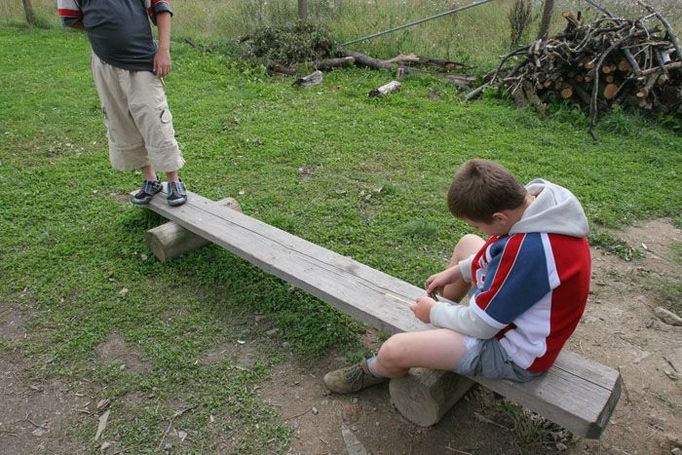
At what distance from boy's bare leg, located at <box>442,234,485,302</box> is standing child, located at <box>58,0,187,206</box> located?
2.09 metres

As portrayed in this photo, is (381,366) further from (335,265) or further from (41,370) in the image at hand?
(41,370)

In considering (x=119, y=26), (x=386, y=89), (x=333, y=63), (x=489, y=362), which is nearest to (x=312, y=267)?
(x=489, y=362)

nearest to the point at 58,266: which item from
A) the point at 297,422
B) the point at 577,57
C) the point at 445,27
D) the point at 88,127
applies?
the point at 297,422

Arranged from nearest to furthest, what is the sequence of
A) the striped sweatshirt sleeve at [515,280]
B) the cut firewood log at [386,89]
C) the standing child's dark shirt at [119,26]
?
1. the striped sweatshirt sleeve at [515,280]
2. the standing child's dark shirt at [119,26]
3. the cut firewood log at [386,89]

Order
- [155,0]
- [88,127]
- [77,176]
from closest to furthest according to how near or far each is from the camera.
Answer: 1. [155,0]
2. [77,176]
3. [88,127]

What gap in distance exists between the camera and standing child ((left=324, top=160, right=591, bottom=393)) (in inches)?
73.5

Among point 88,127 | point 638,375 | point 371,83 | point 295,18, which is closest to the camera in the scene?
point 638,375

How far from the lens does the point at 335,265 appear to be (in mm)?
2986

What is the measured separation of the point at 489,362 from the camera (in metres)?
2.07

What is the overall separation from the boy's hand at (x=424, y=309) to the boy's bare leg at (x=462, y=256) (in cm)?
39

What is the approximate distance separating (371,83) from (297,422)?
600 centimetres

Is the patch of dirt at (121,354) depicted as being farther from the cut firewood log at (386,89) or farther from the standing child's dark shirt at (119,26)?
the cut firewood log at (386,89)

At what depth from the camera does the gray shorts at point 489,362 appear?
2.06 meters

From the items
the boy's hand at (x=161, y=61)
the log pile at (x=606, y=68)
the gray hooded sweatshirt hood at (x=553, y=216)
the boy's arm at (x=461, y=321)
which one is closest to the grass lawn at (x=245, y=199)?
the log pile at (x=606, y=68)
